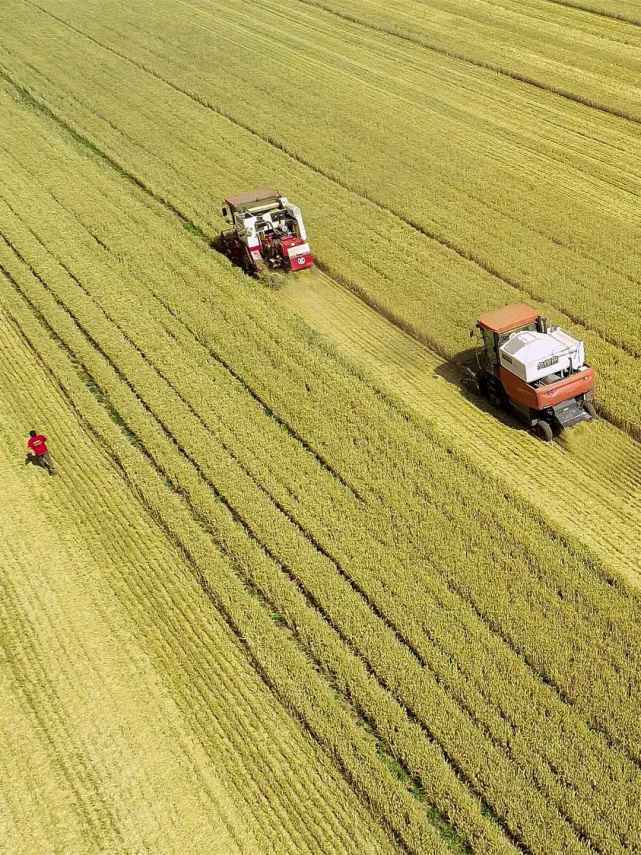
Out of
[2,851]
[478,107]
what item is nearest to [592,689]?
[2,851]

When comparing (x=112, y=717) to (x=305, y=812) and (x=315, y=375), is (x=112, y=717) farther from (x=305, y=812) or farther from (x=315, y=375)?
(x=315, y=375)

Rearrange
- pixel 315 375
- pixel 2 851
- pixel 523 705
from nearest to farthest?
pixel 2 851 → pixel 523 705 → pixel 315 375

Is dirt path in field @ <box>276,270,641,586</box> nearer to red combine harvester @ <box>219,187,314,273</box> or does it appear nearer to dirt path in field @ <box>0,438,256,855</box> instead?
red combine harvester @ <box>219,187,314,273</box>

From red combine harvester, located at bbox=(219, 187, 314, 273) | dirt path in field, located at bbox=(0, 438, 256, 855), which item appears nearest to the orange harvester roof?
red combine harvester, located at bbox=(219, 187, 314, 273)

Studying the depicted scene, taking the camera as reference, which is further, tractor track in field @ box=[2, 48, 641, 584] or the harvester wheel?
the harvester wheel

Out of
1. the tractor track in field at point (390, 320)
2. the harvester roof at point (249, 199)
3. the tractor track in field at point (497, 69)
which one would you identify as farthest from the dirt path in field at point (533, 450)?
the tractor track in field at point (497, 69)
